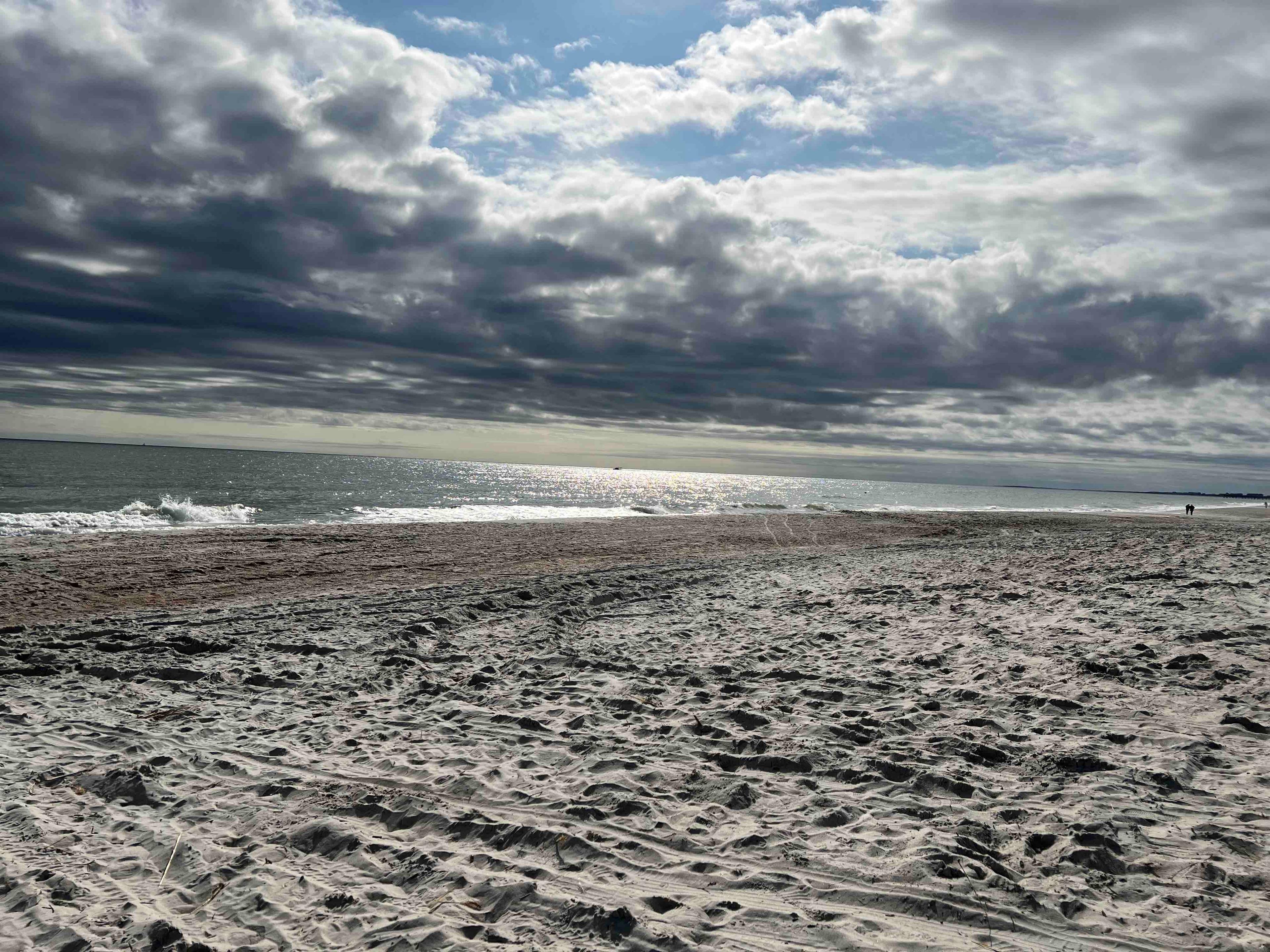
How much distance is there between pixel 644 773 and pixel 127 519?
1179 inches

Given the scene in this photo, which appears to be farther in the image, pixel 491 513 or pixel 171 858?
pixel 491 513

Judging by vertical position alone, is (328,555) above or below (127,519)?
above

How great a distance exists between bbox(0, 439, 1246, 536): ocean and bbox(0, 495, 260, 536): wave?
0.10m

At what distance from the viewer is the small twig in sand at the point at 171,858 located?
4.29 meters

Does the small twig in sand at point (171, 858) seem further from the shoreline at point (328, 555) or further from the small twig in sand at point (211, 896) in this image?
the shoreline at point (328, 555)

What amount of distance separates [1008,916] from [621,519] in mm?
33348

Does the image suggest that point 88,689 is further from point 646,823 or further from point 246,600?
point 646,823

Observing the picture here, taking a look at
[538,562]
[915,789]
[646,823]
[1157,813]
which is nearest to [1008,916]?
[915,789]

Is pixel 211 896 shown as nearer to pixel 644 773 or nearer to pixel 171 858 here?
pixel 171 858

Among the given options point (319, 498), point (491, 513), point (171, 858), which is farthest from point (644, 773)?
point (319, 498)

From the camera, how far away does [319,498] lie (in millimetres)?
49219

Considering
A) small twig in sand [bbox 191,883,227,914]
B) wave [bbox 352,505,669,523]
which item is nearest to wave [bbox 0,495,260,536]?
wave [bbox 352,505,669,523]

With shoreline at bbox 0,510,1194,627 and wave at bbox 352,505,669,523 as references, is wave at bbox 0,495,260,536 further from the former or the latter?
wave at bbox 352,505,669,523

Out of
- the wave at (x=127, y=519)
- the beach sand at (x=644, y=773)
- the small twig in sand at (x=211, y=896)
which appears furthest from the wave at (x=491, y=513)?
the small twig in sand at (x=211, y=896)
